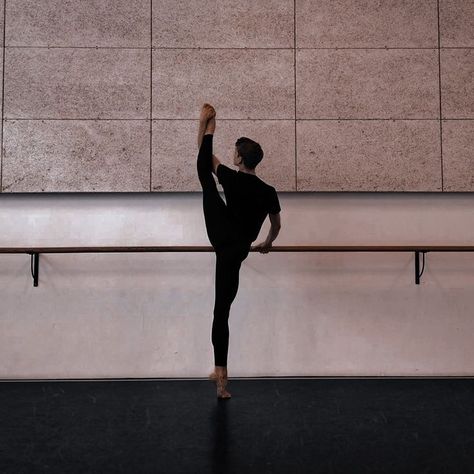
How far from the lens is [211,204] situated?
2.81 m

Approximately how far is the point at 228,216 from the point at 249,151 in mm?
387

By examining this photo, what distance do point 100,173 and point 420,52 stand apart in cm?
259

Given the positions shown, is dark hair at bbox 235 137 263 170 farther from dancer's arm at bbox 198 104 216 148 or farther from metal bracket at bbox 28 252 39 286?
metal bracket at bbox 28 252 39 286

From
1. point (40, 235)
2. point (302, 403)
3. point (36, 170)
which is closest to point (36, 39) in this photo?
point (36, 170)

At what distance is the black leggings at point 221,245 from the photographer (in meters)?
2.80

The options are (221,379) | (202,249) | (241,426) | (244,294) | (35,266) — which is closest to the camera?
(241,426)

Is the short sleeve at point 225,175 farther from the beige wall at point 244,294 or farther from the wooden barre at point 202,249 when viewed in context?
the beige wall at point 244,294

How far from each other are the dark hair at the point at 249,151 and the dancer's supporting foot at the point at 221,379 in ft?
3.97

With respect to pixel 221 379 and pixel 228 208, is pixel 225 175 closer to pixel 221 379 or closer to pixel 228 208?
pixel 228 208

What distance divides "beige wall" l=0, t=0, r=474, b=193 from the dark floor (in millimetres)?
1439

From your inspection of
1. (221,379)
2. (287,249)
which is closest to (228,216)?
(287,249)

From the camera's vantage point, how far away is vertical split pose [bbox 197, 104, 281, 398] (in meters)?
2.77

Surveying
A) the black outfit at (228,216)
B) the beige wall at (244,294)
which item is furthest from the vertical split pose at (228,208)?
the beige wall at (244,294)

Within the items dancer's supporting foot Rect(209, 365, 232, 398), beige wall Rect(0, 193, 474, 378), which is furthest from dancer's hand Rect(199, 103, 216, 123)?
dancer's supporting foot Rect(209, 365, 232, 398)
